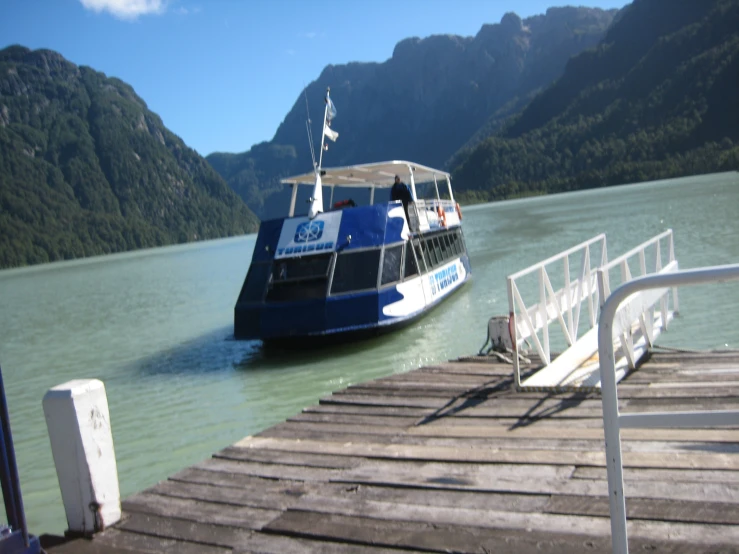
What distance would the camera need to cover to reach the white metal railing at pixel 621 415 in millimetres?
2492

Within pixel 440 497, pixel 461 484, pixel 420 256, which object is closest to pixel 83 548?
pixel 440 497

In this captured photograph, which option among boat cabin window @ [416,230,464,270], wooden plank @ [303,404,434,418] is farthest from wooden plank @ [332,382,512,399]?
boat cabin window @ [416,230,464,270]

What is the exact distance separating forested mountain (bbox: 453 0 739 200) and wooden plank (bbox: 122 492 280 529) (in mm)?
117784

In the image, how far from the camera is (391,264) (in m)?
14.1

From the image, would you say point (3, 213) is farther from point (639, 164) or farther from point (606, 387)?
point (606, 387)

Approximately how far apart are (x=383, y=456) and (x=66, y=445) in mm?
2278

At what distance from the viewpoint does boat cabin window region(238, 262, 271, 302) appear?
13.8 m

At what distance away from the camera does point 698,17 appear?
165 meters

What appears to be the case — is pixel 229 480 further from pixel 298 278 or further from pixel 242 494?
pixel 298 278

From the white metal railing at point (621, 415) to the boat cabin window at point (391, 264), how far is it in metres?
10.9

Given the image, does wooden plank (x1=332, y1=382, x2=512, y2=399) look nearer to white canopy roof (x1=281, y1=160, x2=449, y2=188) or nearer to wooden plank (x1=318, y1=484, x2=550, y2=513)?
wooden plank (x1=318, y1=484, x2=550, y2=513)

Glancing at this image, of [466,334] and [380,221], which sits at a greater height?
[380,221]

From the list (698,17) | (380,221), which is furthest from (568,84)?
(380,221)

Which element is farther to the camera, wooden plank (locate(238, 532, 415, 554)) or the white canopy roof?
the white canopy roof
